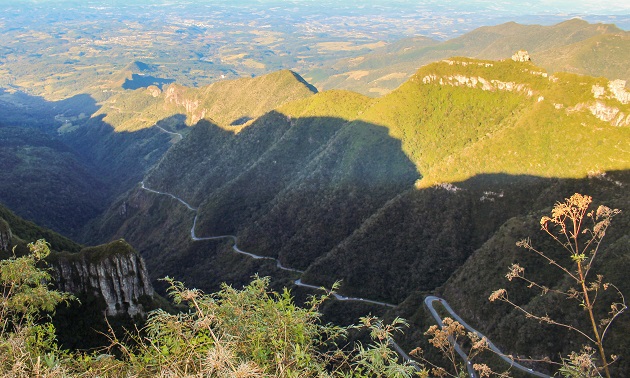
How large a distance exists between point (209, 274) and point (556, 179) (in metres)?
78.0

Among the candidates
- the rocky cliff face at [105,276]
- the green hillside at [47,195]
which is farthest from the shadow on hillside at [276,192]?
the rocky cliff face at [105,276]

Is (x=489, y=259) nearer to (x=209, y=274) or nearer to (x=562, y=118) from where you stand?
(x=562, y=118)

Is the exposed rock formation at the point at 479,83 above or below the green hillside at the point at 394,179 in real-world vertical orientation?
above

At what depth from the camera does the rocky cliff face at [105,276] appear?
191ft

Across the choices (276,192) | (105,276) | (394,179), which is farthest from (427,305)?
(276,192)

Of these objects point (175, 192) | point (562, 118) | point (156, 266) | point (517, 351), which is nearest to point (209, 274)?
point (156, 266)

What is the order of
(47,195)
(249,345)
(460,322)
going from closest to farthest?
(249,345)
(460,322)
(47,195)

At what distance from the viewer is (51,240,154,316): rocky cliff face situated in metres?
58.2

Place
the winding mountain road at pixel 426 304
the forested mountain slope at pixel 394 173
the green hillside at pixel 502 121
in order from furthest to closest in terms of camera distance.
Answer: the forested mountain slope at pixel 394 173, the green hillside at pixel 502 121, the winding mountain road at pixel 426 304

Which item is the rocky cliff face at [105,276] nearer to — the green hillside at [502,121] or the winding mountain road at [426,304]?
the winding mountain road at [426,304]

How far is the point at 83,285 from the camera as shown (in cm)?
5881

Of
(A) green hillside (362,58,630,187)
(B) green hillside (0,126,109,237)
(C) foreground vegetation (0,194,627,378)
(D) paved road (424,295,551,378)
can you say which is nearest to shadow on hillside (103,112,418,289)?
(A) green hillside (362,58,630,187)

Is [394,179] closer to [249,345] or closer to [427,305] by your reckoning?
[427,305]

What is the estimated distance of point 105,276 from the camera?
5869 cm
